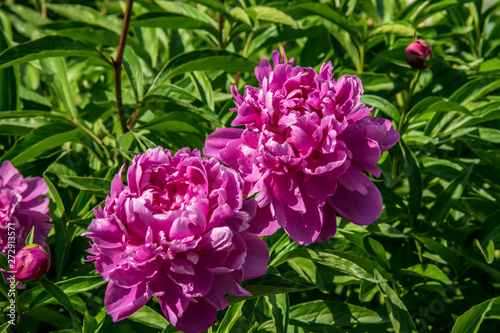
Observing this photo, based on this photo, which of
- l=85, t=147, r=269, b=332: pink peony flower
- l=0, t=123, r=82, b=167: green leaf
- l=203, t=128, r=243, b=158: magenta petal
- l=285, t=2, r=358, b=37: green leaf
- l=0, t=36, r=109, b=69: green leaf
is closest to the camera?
l=85, t=147, r=269, b=332: pink peony flower

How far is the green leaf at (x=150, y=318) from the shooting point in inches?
36.2

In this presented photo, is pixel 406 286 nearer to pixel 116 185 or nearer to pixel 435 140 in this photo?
pixel 435 140

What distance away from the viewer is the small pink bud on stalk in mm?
816

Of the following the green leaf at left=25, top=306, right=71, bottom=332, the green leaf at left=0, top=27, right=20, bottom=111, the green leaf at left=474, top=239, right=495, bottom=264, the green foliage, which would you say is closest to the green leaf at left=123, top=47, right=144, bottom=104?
the green foliage

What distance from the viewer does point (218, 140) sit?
2.57 feet

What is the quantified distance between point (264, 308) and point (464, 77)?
2.43ft

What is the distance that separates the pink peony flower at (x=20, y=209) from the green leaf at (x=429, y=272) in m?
0.65

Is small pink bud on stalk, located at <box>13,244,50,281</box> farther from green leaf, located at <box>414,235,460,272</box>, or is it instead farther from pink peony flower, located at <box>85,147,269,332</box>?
green leaf, located at <box>414,235,460,272</box>

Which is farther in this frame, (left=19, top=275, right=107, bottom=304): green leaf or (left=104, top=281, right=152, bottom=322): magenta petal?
(left=19, top=275, right=107, bottom=304): green leaf

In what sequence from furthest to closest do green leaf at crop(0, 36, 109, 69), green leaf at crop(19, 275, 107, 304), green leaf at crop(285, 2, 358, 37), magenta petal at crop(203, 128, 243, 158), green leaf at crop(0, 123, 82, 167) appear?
green leaf at crop(285, 2, 358, 37), green leaf at crop(0, 123, 82, 167), green leaf at crop(0, 36, 109, 69), green leaf at crop(19, 275, 107, 304), magenta petal at crop(203, 128, 243, 158)

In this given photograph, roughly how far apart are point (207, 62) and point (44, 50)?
304 mm

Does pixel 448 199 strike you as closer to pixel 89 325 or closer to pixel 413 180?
pixel 413 180

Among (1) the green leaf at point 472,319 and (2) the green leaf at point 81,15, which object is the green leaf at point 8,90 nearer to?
(2) the green leaf at point 81,15

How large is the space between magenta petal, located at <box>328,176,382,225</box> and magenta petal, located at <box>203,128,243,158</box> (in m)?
0.16
